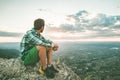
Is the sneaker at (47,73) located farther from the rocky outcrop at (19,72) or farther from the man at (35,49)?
the rocky outcrop at (19,72)

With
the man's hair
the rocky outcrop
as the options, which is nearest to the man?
the man's hair

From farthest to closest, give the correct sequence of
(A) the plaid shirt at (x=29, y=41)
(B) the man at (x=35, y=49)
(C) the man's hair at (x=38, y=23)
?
(C) the man's hair at (x=38, y=23) → (A) the plaid shirt at (x=29, y=41) → (B) the man at (x=35, y=49)

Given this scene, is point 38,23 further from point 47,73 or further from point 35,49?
point 47,73

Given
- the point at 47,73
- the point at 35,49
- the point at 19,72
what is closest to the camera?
the point at 35,49

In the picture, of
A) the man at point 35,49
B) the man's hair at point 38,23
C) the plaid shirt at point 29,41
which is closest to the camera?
the man at point 35,49

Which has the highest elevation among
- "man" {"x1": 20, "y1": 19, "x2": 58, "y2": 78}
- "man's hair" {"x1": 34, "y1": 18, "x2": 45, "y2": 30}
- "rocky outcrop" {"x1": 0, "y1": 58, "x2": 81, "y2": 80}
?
"man's hair" {"x1": 34, "y1": 18, "x2": 45, "y2": 30}

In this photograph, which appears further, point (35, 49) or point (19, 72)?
point (19, 72)

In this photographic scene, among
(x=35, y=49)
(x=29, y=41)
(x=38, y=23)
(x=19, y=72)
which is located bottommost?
(x=19, y=72)

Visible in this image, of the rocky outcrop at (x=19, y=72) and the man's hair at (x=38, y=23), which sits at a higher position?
the man's hair at (x=38, y=23)

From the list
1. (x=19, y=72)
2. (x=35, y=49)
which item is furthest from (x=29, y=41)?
(x=19, y=72)

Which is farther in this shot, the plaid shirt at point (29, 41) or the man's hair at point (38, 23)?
the man's hair at point (38, 23)

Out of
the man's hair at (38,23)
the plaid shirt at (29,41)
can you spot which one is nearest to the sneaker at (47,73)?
the plaid shirt at (29,41)

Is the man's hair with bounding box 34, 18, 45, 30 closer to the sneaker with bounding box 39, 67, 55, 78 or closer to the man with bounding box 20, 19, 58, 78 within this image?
the man with bounding box 20, 19, 58, 78

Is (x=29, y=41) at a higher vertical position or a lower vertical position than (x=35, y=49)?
higher
